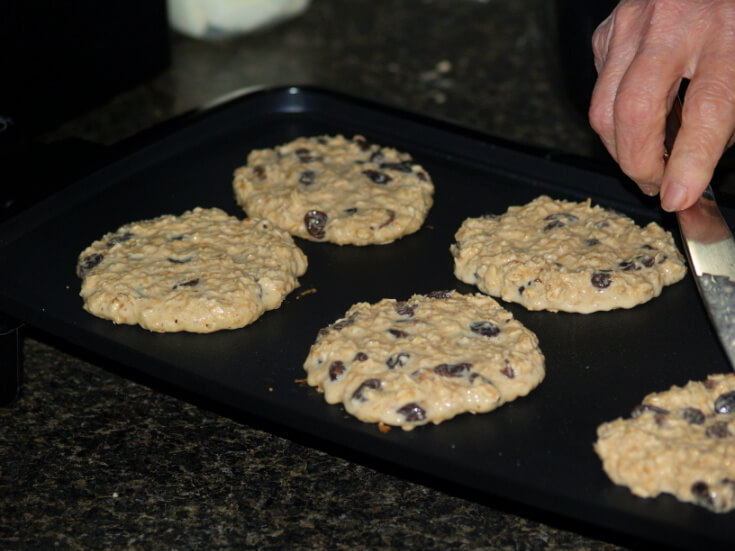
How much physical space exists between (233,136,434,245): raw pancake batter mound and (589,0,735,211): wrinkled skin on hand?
39cm

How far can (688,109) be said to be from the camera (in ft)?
4.86

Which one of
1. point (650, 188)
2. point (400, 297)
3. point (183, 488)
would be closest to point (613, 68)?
point (650, 188)

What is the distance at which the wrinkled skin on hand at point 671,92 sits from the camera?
1.47m

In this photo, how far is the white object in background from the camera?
2.66 m

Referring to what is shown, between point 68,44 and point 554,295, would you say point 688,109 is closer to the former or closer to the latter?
point 554,295

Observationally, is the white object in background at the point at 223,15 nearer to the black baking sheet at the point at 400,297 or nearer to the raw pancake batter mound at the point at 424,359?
the black baking sheet at the point at 400,297

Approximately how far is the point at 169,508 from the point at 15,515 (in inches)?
8.1

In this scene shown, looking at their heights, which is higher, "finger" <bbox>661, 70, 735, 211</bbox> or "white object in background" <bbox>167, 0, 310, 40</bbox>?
"finger" <bbox>661, 70, 735, 211</bbox>

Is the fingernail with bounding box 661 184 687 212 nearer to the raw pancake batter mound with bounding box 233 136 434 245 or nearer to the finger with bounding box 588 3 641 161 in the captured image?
the finger with bounding box 588 3 641 161

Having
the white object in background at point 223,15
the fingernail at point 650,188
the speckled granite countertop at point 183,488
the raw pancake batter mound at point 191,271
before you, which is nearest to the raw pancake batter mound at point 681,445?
the speckled granite countertop at point 183,488

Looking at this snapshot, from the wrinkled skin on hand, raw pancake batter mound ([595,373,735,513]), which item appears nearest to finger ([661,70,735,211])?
the wrinkled skin on hand

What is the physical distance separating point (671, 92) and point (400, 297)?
0.53 metres

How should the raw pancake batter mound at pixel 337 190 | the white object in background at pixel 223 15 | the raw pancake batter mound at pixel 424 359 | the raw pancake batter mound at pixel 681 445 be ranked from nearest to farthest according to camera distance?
1. the raw pancake batter mound at pixel 681 445
2. the raw pancake batter mound at pixel 424 359
3. the raw pancake batter mound at pixel 337 190
4. the white object in background at pixel 223 15

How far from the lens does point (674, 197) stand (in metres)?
1.49
